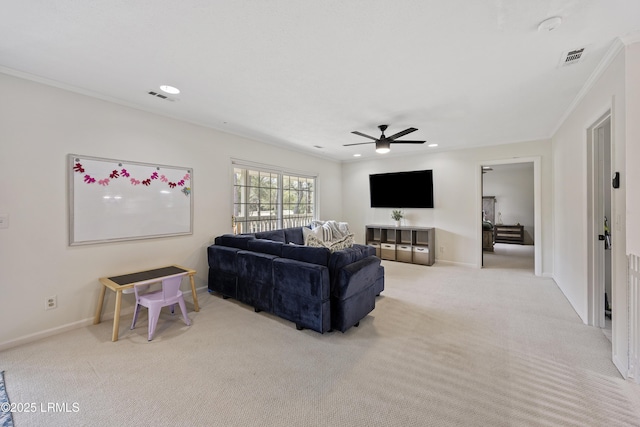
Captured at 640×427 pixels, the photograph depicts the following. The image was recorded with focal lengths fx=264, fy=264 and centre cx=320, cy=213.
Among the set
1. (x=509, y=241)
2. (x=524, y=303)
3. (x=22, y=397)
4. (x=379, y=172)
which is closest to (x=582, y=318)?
(x=524, y=303)

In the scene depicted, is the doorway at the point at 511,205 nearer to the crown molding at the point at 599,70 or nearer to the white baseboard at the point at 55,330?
the crown molding at the point at 599,70

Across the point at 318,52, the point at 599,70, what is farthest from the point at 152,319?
the point at 599,70

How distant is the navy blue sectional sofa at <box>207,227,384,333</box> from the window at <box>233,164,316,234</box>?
4.34ft

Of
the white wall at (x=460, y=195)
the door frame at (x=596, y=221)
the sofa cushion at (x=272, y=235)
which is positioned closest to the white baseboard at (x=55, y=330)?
the sofa cushion at (x=272, y=235)

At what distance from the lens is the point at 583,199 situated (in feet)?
9.48

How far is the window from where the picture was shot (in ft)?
15.3

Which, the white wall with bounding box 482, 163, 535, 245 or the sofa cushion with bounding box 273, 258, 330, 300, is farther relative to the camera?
the white wall with bounding box 482, 163, 535, 245

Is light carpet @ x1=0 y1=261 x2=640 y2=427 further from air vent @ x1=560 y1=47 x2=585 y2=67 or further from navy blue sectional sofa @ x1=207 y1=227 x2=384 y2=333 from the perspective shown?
air vent @ x1=560 y1=47 x2=585 y2=67

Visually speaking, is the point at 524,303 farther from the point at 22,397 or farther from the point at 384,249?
the point at 22,397

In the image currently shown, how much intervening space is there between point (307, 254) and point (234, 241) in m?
1.41

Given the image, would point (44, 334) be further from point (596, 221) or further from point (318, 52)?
point (596, 221)

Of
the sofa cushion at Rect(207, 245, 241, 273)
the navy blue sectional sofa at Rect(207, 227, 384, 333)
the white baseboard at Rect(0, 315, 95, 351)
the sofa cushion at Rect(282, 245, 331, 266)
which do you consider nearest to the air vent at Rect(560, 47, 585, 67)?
Answer: the navy blue sectional sofa at Rect(207, 227, 384, 333)

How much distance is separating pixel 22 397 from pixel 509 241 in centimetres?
1079

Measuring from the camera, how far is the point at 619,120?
6.74ft
